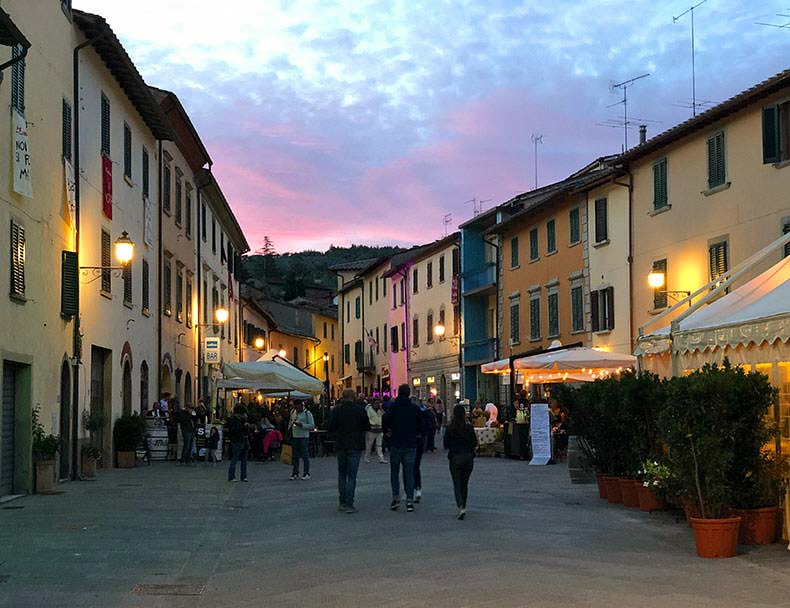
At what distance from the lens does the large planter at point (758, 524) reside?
39.4 feet

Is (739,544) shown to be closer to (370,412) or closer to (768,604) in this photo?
(768,604)

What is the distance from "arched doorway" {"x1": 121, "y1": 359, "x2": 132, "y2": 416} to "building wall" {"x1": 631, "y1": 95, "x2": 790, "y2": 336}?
45.0ft

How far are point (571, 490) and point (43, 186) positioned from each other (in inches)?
408

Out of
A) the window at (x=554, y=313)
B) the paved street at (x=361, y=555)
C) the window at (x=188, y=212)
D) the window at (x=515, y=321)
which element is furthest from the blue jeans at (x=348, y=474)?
the window at (x=515, y=321)

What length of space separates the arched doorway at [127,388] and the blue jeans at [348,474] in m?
12.2

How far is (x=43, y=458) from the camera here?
19016mm

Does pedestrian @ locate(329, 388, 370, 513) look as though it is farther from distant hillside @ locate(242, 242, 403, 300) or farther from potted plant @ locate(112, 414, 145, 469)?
distant hillside @ locate(242, 242, 403, 300)

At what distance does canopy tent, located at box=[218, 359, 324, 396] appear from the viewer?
1214 inches

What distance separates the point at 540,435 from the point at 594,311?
381 inches

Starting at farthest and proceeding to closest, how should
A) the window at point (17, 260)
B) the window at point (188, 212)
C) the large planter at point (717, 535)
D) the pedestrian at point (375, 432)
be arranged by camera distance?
the window at point (188, 212) < the pedestrian at point (375, 432) < the window at point (17, 260) < the large planter at point (717, 535)

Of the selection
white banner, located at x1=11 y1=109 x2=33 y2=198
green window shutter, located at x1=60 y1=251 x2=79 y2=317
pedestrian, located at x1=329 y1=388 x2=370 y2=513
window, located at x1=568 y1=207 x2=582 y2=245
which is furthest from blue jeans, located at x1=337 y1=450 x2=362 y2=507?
window, located at x1=568 y1=207 x2=582 y2=245

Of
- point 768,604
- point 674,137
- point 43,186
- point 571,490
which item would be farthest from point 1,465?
point 674,137

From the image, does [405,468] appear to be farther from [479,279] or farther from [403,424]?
[479,279]

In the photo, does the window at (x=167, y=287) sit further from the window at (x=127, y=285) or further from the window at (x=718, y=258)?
the window at (x=718, y=258)
